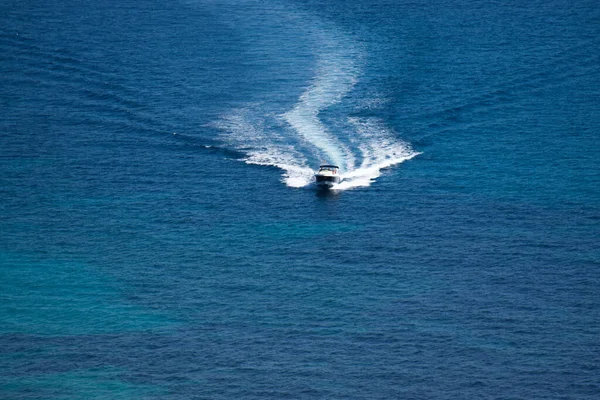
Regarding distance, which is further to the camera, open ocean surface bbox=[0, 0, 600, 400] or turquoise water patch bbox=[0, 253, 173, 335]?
turquoise water patch bbox=[0, 253, 173, 335]

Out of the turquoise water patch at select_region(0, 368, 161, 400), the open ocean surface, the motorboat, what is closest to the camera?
the turquoise water patch at select_region(0, 368, 161, 400)

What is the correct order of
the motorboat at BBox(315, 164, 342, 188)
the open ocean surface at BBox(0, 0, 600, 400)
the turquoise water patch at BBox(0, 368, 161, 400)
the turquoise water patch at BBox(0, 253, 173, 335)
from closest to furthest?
the turquoise water patch at BBox(0, 368, 161, 400)
the open ocean surface at BBox(0, 0, 600, 400)
the turquoise water patch at BBox(0, 253, 173, 335)
the motorboat at BBox(315, 164, 342, 188)

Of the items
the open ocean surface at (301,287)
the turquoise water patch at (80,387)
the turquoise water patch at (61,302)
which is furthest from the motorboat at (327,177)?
the turquoise water patch at (80,387)

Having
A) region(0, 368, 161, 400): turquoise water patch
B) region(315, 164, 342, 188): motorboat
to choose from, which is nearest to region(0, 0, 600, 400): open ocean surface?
region(0, 368, 161, 400): turquoise water patch

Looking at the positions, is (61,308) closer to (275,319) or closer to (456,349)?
(275,319)

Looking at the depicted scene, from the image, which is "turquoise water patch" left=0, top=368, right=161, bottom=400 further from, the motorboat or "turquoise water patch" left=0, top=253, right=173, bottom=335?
the motorboat

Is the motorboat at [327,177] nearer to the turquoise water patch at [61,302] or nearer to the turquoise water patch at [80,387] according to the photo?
the turquoise water patch at [61,302]

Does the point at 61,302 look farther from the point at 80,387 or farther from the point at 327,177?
the point at 327,177

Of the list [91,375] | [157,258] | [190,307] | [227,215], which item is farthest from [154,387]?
[227,215]
